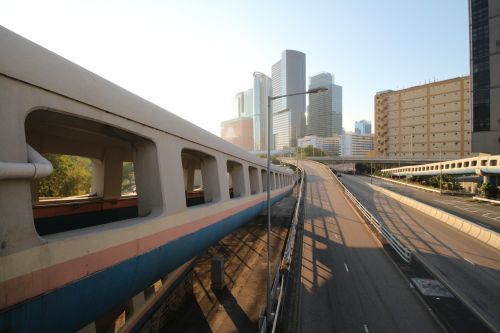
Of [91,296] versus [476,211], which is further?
[476,211]

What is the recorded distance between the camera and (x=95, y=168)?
642 inches

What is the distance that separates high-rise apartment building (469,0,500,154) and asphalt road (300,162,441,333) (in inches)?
2149

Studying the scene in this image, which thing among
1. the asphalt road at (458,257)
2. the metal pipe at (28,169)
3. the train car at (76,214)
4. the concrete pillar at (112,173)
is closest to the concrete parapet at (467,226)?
the asphalt road at (458,257)

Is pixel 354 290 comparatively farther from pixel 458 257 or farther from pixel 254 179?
pixel 458 257

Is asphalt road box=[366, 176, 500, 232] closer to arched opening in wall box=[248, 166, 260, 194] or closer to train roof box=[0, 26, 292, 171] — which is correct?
arched opening in wall box=[248, 166, 260, 194]

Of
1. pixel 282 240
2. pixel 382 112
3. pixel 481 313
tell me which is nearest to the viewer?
pixel 481 313

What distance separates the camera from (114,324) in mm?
14266

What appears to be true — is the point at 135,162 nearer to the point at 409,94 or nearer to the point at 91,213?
the point at 91,213

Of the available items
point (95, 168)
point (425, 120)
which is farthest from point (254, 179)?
point (425, 120)

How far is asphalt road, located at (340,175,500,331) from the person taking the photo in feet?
48.3

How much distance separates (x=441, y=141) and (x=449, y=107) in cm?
1397

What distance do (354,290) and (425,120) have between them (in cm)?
13205

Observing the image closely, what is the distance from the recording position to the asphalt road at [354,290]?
12.3 m

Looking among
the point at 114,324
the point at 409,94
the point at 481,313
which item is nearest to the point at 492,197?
the point at 481,313
